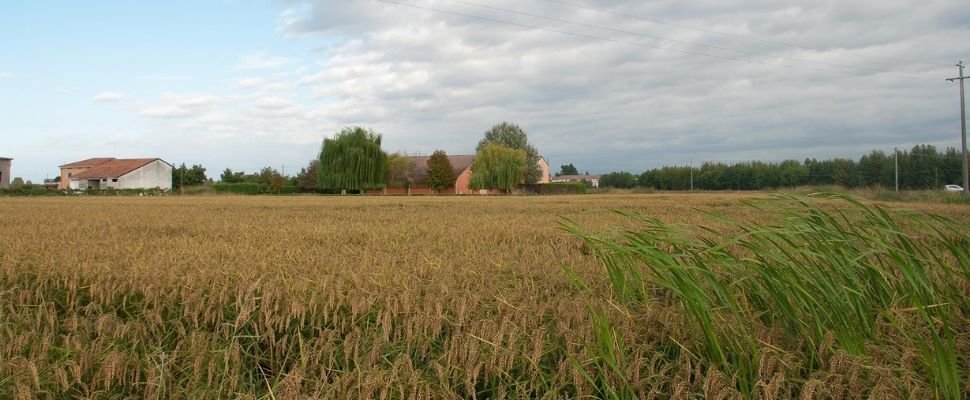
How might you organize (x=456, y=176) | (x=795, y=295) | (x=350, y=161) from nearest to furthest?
(x=795, y=295), (x=350, y=161), (x=456, y=176)

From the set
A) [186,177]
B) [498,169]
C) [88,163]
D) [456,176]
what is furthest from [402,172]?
[88,163]

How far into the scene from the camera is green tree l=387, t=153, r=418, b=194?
67.4 m

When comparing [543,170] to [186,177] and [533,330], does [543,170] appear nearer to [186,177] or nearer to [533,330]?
[186,177]

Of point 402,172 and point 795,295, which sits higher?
point 402,172

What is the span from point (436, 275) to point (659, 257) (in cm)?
153

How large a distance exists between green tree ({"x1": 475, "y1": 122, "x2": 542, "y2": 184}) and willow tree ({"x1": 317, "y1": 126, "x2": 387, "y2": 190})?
2925 cm

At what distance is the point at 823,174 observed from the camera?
261ft

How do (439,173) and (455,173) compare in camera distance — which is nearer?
(439,173)

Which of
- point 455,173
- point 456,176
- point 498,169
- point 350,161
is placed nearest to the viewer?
point 350,161

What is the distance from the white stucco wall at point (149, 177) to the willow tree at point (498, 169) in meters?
33.8

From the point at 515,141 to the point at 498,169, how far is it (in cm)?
2109

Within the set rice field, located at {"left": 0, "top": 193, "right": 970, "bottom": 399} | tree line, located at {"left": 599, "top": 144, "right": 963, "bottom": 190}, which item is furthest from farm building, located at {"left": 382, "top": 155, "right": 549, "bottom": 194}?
rice field, located at {"left": 0, "top": 193, "right": 970, "bottom": 399}

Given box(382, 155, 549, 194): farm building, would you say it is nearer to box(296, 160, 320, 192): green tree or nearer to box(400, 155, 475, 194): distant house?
box(400, 155, 475, 194): distant house

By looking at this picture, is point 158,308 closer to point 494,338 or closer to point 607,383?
point 494,338
